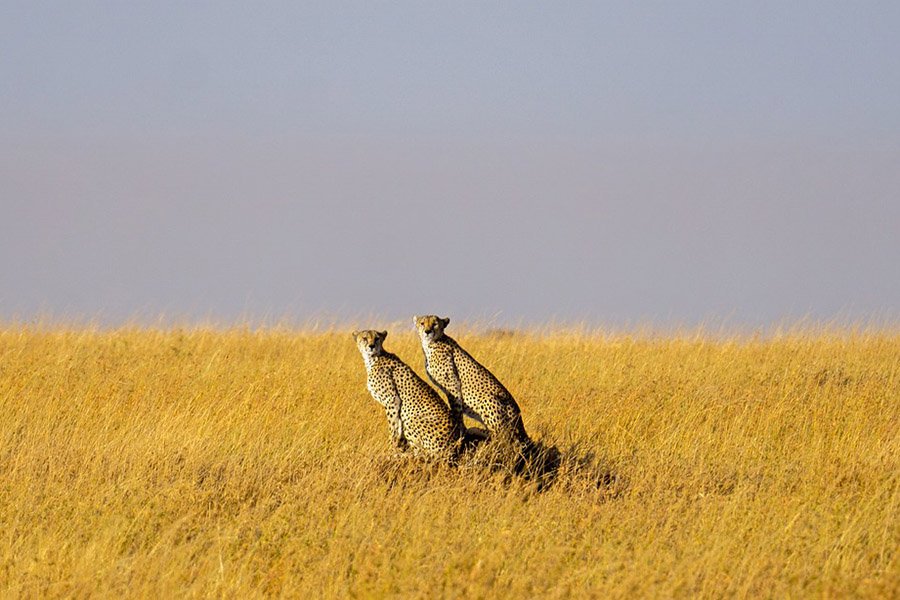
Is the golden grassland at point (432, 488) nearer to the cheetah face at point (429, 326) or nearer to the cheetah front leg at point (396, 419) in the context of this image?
the cheetah front leg at point (396, 419)

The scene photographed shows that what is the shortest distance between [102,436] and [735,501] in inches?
145

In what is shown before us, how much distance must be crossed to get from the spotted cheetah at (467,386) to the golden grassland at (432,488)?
316mm

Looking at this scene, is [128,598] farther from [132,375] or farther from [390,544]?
[132,375]

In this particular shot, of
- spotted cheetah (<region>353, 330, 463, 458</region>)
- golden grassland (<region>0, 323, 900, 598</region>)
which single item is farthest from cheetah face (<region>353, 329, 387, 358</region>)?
golden grassland (<region>0, 323, 900, 598</region>)

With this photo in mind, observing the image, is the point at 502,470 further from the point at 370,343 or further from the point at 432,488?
the point at 370,343

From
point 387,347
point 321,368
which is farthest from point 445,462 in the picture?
point 387,347

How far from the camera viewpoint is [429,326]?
5.76m

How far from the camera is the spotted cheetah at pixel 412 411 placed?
5.47 metres

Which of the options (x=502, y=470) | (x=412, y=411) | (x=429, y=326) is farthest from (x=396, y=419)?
(x=502, y=470)

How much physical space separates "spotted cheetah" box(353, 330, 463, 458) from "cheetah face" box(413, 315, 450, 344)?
0.20m

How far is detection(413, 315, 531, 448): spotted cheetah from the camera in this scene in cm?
562

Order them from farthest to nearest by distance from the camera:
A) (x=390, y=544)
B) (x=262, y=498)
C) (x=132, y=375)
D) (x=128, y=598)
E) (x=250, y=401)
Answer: (x=132, y=375) < (x=250, y=401) < (x=262, y=498) < (x=390, y=544) < (x=128, y=598)

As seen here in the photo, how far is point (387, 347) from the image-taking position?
37.2ft

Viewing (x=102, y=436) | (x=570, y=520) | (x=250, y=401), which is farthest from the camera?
(x=250, y=401)
